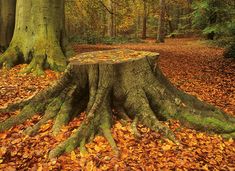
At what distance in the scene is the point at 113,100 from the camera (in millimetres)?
5062

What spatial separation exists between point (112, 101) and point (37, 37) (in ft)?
18.2

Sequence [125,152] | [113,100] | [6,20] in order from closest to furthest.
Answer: [125,152], [113,100], [6,20]

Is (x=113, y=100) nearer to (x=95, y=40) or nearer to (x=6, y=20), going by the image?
(x=6, y=20)

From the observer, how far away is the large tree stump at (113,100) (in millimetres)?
4730

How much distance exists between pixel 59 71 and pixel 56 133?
4765 millimetres

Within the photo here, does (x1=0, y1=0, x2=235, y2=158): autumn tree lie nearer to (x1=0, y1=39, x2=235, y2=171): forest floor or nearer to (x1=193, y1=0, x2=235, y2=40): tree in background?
(x1=0, y1=39, x2=235, y2=171): forest floor

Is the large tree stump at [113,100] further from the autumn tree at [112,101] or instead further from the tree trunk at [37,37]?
the tree trunk at [37,37]

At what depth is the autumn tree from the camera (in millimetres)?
4723

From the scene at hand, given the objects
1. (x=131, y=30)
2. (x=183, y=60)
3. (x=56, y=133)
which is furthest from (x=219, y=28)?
(x=131, y=30)

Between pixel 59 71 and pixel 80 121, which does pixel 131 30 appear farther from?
pixel 80 121

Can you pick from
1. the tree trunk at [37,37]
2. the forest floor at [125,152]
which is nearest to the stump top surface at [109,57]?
the forest floor at [125,152]

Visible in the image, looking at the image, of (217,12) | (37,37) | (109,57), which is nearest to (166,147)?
(109,57)

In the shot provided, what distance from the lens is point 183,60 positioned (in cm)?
1358

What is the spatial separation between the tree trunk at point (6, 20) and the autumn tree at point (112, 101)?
767 centimetres
